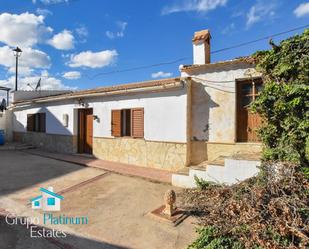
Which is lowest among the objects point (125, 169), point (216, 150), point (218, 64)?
point (125, 169)

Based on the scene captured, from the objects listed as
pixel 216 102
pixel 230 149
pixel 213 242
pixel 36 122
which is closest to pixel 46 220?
pixel 213 242

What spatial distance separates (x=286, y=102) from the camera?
18.4 feet

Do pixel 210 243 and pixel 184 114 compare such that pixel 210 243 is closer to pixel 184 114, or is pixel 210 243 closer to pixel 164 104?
pixel 184 114

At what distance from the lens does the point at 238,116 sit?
Answer: 8070mm

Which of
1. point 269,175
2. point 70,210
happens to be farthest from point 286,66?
point 70,210

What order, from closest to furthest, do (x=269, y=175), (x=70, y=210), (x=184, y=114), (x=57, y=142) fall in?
(x=269, y=175) → (x=70, y=210) → (x=184, y=114) → (x=57, y=142)

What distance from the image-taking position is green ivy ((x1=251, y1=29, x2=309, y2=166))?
536 cm

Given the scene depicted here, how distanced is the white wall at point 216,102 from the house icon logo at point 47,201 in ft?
17.4

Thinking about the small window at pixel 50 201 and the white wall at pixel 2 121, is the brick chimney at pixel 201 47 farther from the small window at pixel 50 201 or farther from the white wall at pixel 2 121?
the white wall at pixel 2 121

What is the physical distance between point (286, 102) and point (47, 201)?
7.07 metres

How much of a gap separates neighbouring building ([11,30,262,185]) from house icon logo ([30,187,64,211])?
4.35 m

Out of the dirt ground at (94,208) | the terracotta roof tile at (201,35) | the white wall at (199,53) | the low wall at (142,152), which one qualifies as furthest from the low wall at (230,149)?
the terracotta roof tile at (201,35)

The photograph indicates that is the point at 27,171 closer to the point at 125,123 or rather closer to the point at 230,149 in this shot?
the point at 125,123

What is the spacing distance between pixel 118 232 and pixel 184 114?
207 inches
